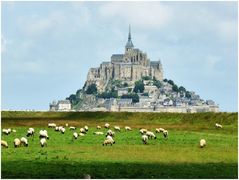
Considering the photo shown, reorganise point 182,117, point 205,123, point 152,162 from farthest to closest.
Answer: point 182,117
point 205,123
point 152,162

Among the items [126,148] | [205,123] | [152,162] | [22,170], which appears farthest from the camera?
[205,123]

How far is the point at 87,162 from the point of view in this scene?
21.2 m

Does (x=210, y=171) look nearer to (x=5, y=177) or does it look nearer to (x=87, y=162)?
(x=87, y=162)

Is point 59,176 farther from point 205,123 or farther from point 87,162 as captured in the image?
point 205,123

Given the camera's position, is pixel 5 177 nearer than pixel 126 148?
Yes

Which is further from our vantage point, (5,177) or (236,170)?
(236,170)

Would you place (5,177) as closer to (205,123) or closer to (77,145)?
(77,145)

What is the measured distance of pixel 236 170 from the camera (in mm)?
19938

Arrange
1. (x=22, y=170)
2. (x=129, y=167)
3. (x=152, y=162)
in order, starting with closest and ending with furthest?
(x=22, y=170), (x=129, y=167), (x=152, y=162)

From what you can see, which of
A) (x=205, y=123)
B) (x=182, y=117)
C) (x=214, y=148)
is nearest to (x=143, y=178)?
(x=214, y=148)

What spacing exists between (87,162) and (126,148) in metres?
5.67

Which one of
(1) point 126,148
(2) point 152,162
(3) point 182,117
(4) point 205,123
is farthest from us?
(3) point 182,117

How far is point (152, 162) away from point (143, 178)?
3.66 metres

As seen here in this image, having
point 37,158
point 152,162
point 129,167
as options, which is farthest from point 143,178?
point 37,158
